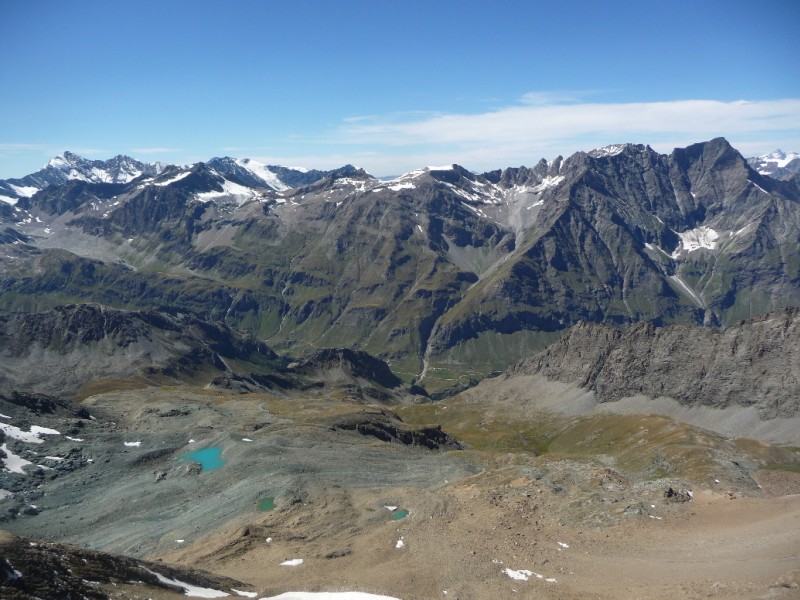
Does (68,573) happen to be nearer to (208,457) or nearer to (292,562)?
(292,562)

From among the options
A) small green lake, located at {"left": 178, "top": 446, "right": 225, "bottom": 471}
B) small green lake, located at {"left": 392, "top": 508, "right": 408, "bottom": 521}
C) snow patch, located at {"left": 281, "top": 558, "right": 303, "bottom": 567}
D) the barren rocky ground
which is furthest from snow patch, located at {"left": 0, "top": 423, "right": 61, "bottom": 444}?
snow patch, located at {"left": 281, "top": 558, "right": 303, "bottom": 567}

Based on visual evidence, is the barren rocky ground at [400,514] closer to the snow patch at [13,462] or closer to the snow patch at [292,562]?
the snow patch at [292,562]

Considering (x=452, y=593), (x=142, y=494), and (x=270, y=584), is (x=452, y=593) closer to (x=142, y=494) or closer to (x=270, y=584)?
(x=270, y=584)

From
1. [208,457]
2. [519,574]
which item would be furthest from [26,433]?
[519,574]

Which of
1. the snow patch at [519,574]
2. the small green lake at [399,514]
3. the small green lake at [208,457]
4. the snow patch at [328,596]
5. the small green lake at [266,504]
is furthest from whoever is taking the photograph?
the small green lake at [208,457]

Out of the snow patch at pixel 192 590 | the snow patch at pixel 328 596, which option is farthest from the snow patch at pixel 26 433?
the snow patch at pixel 328 596

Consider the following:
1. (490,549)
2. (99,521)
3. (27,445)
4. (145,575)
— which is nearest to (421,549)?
(490,549)
